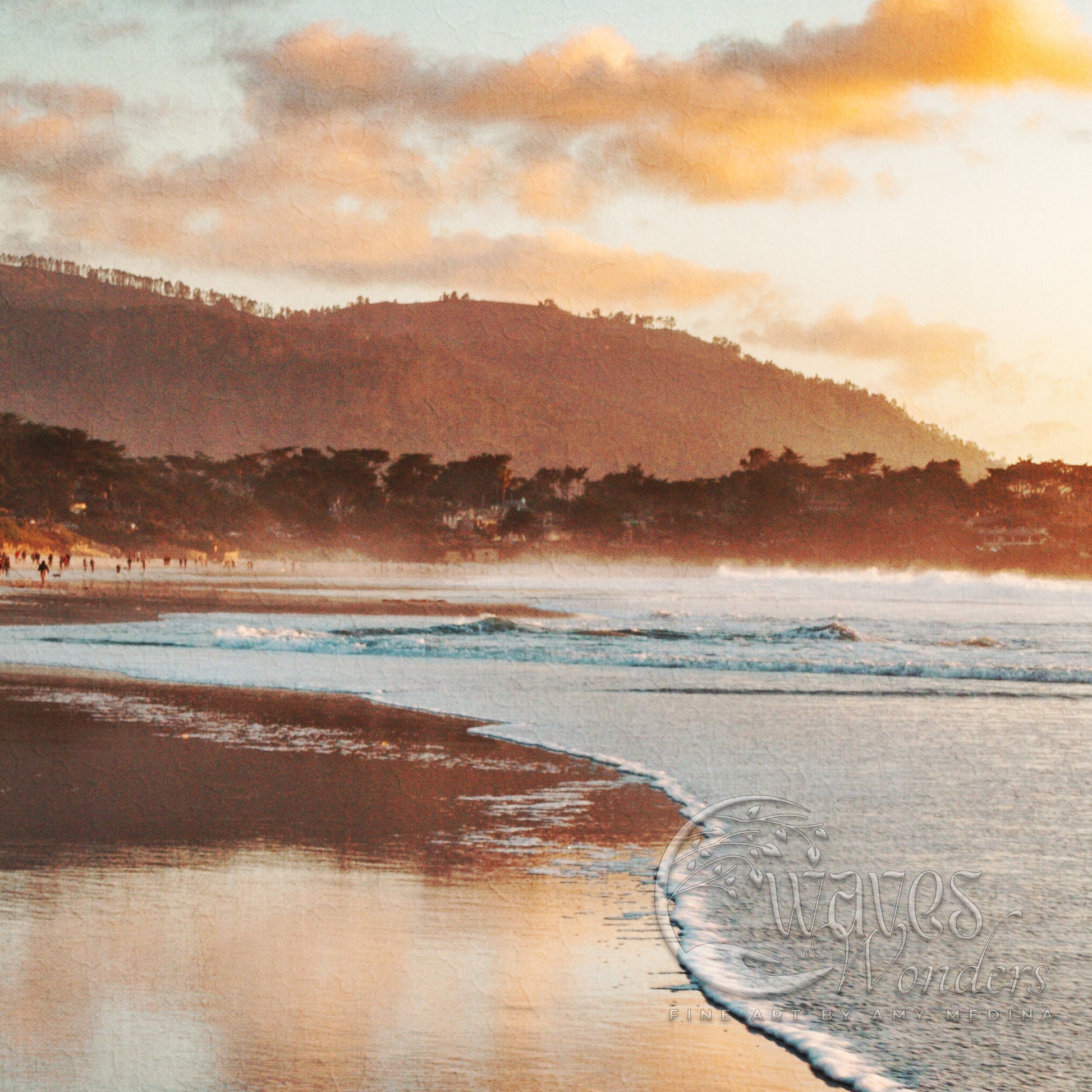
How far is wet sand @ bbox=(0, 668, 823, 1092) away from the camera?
3.66 m

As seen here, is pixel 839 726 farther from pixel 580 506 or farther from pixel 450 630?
pixel 580 506

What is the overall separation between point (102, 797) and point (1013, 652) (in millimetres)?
17302

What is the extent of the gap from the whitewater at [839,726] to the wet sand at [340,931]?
0.45m

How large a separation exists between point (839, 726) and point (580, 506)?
13866cm

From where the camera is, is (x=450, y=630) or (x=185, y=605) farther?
(x=185, y=605)

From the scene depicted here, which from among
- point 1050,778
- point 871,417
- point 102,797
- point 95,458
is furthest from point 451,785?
point 871,417

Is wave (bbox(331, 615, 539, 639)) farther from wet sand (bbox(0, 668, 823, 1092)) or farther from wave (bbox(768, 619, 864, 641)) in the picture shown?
wet sand (bbox(0, 668, 823, 1092))

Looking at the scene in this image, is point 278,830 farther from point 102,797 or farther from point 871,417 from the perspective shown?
point 871,417

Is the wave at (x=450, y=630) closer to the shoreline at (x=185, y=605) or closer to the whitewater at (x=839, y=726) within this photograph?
the whitewater at (x=839, y=726)

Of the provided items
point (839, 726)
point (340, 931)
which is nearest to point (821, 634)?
point (839, 726)

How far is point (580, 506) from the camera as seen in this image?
14950cm

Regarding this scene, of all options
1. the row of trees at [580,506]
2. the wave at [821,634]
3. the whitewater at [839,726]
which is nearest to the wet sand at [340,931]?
the whitewater at [839,726]

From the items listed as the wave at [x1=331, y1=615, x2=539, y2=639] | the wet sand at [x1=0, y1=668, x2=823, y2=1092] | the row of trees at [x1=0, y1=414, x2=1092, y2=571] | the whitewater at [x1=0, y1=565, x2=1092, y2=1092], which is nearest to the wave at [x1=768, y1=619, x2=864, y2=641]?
the whitewater at [x1=0, y1=565, x2=1092, y2=1092]

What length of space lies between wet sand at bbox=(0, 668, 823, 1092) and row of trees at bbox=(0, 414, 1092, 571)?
112313 mm
